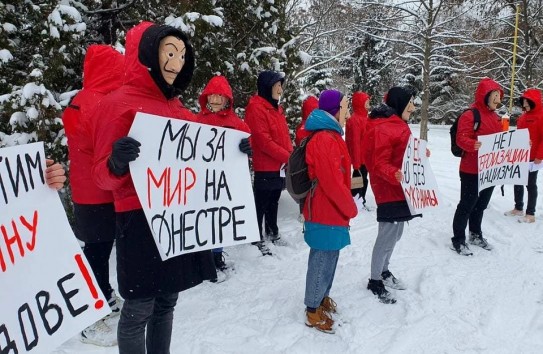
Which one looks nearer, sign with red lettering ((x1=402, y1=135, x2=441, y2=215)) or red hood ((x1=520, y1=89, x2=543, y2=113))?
sign with red lettering ((x1=402, y1=135, x2=441, y2=215))

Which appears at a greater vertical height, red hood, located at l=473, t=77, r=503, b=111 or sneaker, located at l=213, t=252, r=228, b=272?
red hood, located at l=473, t=77, r=503, b=111

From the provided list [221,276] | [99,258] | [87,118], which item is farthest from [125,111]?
[221,276]

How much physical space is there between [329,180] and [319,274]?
0.86 meters

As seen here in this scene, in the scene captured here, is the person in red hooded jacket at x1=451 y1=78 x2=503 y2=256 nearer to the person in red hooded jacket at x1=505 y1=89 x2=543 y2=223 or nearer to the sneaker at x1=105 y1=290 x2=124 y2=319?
the person in red hooded jacket at x1=505 y1=89 x2=543 y2=223

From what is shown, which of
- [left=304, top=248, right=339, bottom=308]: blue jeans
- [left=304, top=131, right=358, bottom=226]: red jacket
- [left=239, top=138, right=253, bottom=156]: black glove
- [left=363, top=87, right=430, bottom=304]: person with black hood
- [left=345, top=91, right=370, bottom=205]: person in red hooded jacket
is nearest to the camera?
[left=239, top=138, right=253, bottom=156]: black glove

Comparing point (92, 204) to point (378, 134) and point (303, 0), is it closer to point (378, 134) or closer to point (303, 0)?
point (378, 134)

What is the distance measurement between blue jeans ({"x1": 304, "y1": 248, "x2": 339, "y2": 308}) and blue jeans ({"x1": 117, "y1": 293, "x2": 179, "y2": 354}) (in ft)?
4.54

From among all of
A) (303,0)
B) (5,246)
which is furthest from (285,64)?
(303,0)

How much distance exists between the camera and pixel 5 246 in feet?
6.73

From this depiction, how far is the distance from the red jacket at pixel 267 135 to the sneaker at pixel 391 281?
1.74 meters

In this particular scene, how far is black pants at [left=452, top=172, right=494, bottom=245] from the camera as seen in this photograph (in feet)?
17.1

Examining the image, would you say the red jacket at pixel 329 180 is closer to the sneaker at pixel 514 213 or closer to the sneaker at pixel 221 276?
the sneaker at pixel 221 276

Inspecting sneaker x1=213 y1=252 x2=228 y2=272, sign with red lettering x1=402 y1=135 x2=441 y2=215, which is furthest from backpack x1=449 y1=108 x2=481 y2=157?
sneaker x1=213 y1=252 x2=228 y2=272

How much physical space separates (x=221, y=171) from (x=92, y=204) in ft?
3.91
